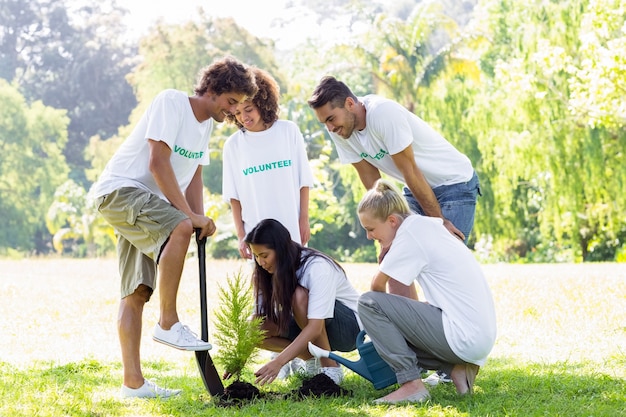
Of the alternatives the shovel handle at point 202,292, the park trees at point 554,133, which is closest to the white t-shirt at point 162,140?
the shovel handle at point 202,292

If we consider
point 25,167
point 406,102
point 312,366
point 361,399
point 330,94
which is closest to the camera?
point 361,399

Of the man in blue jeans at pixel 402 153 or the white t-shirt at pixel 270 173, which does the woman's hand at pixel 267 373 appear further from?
the white t-shirt at pixel 270 173

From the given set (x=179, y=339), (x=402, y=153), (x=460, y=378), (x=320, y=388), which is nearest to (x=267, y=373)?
(x=320, y=388)

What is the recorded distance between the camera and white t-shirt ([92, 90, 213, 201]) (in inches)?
188

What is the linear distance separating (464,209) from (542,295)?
446 centimetres

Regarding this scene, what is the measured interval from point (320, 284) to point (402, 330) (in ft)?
2.00

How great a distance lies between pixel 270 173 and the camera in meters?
5.79

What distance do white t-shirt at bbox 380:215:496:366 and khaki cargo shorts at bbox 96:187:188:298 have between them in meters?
1.15

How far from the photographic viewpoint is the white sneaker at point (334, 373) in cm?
496

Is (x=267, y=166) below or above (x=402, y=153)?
below

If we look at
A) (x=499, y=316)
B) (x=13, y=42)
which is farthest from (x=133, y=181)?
(x=13, y=42)

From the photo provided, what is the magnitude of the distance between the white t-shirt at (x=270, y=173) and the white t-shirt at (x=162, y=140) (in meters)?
0.78

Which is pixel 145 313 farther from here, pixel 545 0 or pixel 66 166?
pixel 66 166

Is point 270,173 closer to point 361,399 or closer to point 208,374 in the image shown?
point 208,374
